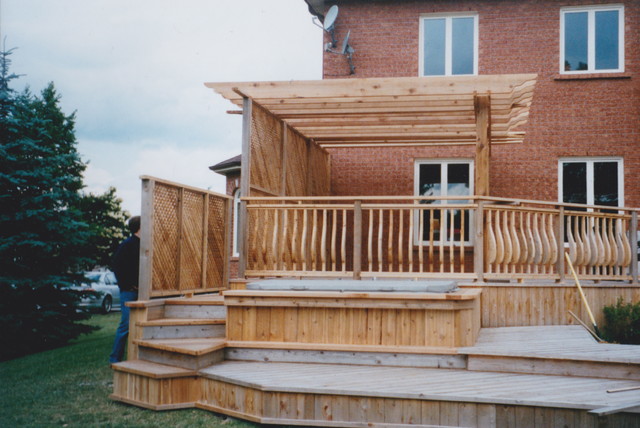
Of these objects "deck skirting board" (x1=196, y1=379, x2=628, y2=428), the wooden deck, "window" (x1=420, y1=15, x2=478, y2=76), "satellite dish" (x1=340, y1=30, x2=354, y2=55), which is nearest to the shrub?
the wooden deck

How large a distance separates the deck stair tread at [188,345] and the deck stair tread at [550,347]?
2.53m

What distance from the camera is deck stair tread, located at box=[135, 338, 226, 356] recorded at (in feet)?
19.4

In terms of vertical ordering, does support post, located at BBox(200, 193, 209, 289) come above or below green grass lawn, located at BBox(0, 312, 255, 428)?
above

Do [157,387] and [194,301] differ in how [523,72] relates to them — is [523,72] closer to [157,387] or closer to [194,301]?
[194,301]

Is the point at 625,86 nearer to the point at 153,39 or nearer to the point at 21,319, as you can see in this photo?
the point at 21,319

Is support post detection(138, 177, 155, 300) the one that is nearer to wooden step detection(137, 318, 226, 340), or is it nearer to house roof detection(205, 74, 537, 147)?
wooden step detection(137, 318, 226, 340)

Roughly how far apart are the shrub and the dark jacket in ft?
20.9

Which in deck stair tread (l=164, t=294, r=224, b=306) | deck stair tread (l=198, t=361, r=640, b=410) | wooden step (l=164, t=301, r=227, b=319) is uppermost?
deck stair tread (l=164, t=294, r=224, b=306)

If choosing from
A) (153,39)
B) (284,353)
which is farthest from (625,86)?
(153,39)

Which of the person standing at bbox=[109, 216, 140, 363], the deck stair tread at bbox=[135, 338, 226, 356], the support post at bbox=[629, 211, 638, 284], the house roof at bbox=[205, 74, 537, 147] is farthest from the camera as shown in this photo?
the support post at bbox=[629, 211, 638, 284]

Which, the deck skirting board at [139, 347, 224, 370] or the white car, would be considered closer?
the deck skirting board at [139, 347, 224, 370]

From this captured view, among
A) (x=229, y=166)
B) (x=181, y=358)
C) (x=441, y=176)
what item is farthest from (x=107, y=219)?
(x=181, y=358)

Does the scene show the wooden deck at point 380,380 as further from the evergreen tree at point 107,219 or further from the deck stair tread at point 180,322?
the evergreen tree at point 107,219

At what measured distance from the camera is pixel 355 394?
5086mm
